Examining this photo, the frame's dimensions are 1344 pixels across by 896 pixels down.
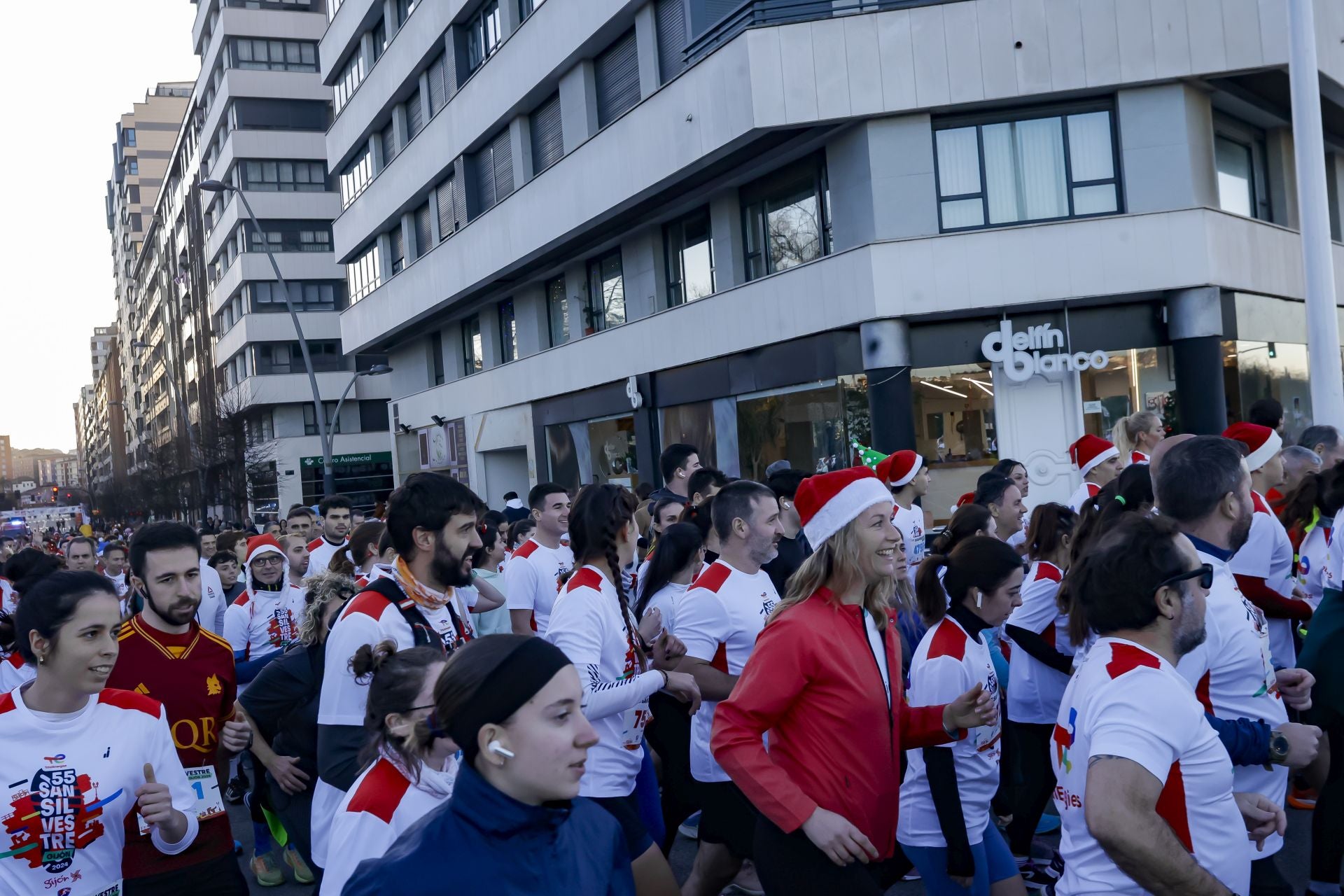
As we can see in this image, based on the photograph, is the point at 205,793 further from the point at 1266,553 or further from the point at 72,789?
the point at 1266,553

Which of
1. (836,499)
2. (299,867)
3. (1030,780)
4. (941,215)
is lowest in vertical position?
(299,867)

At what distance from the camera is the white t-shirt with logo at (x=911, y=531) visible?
7.66m

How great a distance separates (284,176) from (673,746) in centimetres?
5537

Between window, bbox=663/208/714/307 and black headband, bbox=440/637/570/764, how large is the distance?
18.8 metres

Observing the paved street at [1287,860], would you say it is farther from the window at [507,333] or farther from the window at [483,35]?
the window at [483,35]

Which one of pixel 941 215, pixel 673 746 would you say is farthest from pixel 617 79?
pixel 673 746

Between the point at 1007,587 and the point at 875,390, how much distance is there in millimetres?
12380

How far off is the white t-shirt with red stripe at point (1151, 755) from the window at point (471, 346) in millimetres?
30081

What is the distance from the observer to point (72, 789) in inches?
140

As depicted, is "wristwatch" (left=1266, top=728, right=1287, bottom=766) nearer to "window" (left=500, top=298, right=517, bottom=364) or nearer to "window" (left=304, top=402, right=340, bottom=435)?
"window" (left=500, top=298, right=517, bottom=364)

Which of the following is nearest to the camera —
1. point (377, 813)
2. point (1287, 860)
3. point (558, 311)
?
point (377, 813)

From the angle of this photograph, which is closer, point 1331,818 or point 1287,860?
point 1331,818

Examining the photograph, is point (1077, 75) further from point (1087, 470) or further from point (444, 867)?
point (444, 867)

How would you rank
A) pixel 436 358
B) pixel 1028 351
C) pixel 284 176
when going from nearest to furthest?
pixel 1028 351
pixel 436 358
pixel 284 176
